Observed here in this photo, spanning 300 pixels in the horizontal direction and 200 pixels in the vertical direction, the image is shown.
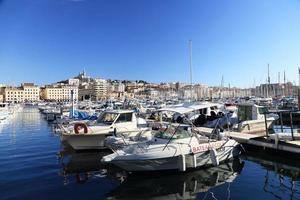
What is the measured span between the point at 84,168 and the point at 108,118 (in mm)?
5282

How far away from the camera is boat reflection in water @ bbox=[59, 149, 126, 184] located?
11.8 m

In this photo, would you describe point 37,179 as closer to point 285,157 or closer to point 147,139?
point 147,139

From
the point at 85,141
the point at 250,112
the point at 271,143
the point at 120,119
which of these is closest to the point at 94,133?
the point at 85,141

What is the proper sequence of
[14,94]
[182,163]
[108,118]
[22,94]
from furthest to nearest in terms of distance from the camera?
[22,94]
[14,94]
[108,118]
[182,163]

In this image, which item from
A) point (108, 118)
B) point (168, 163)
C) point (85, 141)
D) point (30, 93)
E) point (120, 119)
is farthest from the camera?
point (30, 93)

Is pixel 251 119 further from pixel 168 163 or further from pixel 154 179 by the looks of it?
pixel 154 179

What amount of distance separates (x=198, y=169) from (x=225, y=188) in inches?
86.1

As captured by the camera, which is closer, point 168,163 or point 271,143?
point 168,163

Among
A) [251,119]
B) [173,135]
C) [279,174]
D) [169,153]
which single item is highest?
[173,135]

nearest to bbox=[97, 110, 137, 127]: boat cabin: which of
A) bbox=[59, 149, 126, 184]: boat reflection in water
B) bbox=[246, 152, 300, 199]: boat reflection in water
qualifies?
bbox=[59, 149, 126, 184]: boat reflection in water

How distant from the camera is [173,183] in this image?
10.6 metres

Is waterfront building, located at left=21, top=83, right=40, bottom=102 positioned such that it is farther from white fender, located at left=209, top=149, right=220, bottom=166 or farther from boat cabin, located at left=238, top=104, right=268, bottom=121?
white fender, located at left=209, top=149, right=220, bottom=166

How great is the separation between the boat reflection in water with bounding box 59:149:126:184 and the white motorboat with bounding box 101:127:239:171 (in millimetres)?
965

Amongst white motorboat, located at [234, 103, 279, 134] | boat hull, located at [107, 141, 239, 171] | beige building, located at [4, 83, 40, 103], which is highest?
beige building, located at [4, 83, 40, 103]
